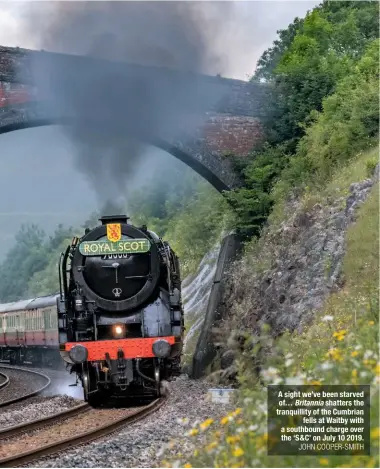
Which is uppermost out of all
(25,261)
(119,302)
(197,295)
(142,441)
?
(119,302)

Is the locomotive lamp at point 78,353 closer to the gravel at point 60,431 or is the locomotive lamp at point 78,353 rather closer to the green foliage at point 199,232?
the gravel at point 60,431

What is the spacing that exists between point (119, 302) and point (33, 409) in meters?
2.82

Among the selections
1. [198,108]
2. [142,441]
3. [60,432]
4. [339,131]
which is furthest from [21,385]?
→ [142,441]

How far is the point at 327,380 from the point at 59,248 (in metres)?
66.7

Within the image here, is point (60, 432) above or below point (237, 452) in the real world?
below

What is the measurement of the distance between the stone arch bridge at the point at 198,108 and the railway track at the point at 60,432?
1067cm

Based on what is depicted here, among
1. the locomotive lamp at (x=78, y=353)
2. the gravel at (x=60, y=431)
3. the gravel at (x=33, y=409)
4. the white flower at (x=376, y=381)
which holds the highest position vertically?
the white flower at (x=376, y=381)

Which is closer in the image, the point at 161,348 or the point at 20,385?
the point at 161,348

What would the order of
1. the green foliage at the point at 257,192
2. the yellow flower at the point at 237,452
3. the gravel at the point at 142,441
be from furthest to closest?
the green foliage at the point at 257,192
the gravel at the point at 142,441
the yellow flower at the point at 237,452

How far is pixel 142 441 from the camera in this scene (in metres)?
12.4

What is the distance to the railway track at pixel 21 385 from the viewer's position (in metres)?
22.5

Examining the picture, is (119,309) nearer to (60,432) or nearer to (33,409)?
(33,409)

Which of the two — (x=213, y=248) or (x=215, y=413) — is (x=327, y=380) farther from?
(x=213, y=248)

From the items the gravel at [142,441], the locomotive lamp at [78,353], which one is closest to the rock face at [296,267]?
the gravel at [142,441]
